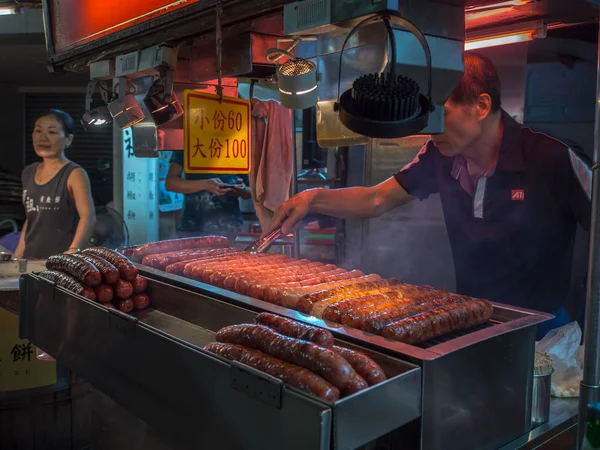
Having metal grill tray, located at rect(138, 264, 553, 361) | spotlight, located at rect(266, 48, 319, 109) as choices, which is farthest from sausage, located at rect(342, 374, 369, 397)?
spotlight, located at rect(266, 48, 319, 109)

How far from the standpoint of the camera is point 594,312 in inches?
70.7

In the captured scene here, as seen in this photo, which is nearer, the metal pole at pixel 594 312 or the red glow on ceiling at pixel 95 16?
the metal pole at pixel 594 312

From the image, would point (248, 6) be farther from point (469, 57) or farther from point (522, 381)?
point (522, 381)

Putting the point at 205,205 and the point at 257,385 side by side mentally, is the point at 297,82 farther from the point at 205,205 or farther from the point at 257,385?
the point at 205,205

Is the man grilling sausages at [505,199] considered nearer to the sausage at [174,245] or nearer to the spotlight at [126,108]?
the sausage at [174,245]

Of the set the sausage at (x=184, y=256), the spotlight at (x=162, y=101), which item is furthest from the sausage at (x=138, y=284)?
the spotlight at (x=162, y=101)

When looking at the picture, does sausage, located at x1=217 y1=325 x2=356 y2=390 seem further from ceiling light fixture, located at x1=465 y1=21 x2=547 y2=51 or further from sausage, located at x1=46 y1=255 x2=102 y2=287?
ceiling light fixture, located at x1=465 y1=21 x2=547 y2=51

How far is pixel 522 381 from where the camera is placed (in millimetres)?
2160

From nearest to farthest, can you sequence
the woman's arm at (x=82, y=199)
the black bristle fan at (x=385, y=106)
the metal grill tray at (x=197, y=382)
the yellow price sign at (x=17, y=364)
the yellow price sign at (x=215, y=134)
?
the metal grill tray at (x=197, y=382) < the black bristle fan at (x=385, y=106) < the yellow price sign at (x=215, y=134) < the yellow price sign at (x=17, y=364) < the woman's arm at (x=82, y=199)

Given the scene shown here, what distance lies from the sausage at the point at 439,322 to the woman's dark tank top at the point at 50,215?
444 cm

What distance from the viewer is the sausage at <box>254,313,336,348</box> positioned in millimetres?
2051

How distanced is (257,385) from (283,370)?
0.18 m

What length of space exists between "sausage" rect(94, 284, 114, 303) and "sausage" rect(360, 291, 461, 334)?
68.1 inches

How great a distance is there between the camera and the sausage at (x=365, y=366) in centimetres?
183
